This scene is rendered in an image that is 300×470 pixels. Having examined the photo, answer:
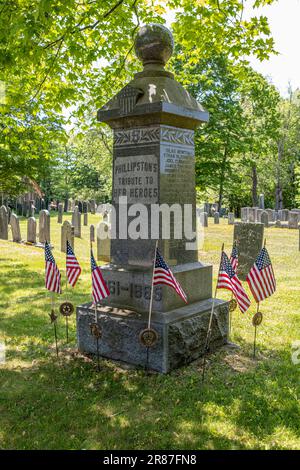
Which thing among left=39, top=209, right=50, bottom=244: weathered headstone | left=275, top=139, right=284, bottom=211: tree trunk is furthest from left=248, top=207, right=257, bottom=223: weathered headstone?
left=39, top=209, right=50, bottom=244: weathered headstone

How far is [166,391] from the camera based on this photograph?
171 inches

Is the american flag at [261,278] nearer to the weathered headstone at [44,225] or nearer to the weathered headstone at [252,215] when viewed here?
the weathered headstone at [44,225]

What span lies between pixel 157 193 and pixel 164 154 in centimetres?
50

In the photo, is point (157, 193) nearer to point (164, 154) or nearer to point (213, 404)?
point (164, 154)

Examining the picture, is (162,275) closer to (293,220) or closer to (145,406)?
(145,406)

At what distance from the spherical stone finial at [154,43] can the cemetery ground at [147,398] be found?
13.2ft

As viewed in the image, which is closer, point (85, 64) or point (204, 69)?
point (85, 64)

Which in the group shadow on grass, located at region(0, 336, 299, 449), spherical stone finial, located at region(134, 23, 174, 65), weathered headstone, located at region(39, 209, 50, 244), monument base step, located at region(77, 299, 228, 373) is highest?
spherical stone finial, located at region(134, 23, 174, 65)

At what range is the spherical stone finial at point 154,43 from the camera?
528 centimetres

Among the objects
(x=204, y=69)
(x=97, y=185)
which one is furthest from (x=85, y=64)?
(x=97, y=185)

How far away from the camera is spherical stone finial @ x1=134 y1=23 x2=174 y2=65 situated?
528cm

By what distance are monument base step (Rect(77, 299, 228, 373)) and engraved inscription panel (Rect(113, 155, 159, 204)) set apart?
1459 mm

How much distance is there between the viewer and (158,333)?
4.73m

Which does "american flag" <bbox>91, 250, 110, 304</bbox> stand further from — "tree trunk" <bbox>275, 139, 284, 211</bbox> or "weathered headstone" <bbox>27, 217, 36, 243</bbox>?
"tree trunk" <bbox>275, 139, 284, 211</bbox>
